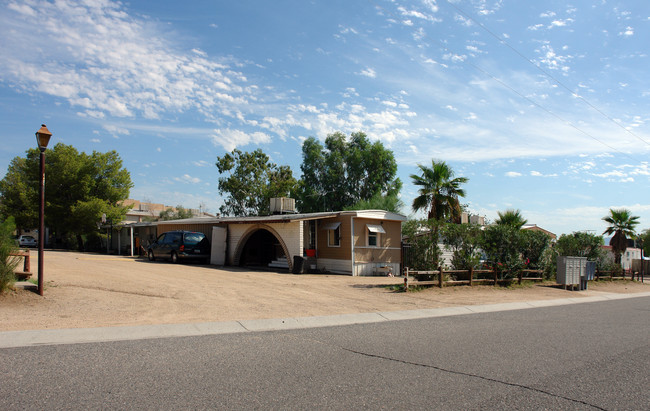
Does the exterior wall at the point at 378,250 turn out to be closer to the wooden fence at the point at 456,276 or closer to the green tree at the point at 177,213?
the wooden fence at the point at 456,276

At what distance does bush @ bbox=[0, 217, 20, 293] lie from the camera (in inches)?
353

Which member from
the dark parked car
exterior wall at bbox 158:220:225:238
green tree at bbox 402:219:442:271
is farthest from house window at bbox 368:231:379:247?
the dark parked car

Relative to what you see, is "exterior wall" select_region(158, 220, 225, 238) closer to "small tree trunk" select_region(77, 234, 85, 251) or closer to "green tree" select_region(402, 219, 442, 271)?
"green tree" select_region(402, 219, 442, 271)

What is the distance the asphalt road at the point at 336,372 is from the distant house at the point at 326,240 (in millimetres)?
11918

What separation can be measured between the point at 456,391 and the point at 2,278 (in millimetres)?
8931

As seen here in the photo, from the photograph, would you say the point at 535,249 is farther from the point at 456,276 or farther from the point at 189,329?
the point at 189,329

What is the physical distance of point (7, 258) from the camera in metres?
9.16

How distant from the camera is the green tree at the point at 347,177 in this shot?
4425cm

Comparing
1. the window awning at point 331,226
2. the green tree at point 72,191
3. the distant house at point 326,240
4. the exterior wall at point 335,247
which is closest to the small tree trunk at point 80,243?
the green tree at point 72,191

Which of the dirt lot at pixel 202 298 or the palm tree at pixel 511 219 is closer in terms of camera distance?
the dirt lot at pixel 202 298

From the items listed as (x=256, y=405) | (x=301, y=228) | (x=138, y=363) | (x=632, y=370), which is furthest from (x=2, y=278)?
(x=301, y=228)

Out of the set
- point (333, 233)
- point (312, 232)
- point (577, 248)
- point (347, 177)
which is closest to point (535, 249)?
point (577, 248)

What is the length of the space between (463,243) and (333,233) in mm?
6335

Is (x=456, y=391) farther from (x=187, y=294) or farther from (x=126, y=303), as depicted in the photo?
(x=187, y=294)
